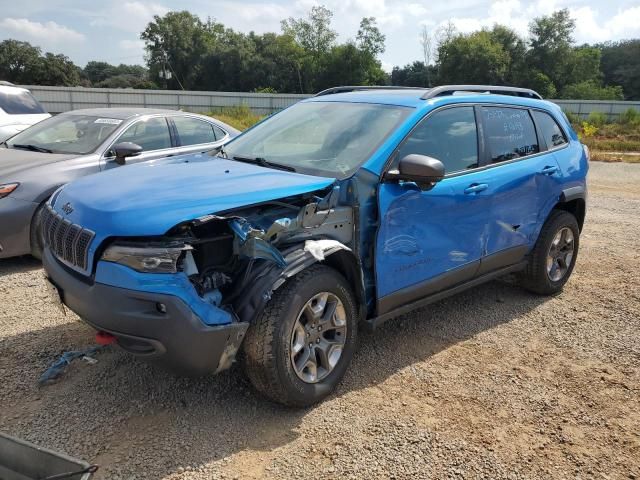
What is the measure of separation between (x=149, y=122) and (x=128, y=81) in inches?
3460

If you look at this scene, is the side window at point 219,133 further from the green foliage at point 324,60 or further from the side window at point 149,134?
the green foliage at point 324,60

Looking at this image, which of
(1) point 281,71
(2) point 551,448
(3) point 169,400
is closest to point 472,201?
(2) point 551,448

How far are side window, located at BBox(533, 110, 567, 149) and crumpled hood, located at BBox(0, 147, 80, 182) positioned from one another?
15.6 ft

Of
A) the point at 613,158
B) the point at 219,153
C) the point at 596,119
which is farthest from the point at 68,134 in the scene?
the point at 596,119

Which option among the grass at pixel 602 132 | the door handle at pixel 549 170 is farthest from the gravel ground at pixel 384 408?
the grass at pixel 602 132

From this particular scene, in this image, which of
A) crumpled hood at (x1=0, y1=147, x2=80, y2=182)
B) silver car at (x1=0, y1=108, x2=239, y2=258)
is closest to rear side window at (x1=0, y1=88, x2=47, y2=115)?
silver car at (x1=0, y1=108, x2=239, y2=258)

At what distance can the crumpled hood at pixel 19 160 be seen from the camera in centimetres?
531

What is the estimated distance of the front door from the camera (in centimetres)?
348

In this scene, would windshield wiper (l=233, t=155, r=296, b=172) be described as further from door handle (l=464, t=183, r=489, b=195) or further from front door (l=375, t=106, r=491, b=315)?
door handle (l=464, t=183, r=489, b=195)

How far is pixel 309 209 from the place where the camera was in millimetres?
3090

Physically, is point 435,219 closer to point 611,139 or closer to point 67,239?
point 67,239

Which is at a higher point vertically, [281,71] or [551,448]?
[281,71]

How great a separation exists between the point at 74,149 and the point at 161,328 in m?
4.27

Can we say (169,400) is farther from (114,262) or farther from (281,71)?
(281,71)
